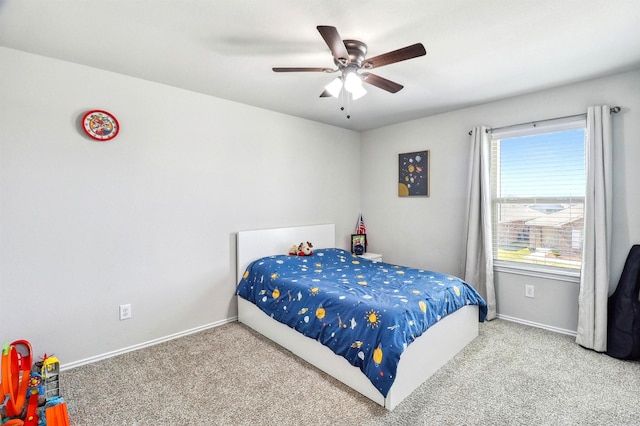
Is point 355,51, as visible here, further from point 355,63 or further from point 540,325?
point 540,325

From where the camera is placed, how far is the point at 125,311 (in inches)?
105

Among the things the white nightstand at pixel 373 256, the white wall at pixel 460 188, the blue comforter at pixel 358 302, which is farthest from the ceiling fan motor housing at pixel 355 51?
the white nightstand at pixel 373 256

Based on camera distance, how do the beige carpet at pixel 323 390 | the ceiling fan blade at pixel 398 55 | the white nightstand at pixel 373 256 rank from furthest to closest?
the white nightstand at pixel 373 256 → the beige carpet at pixel 323 390 → the ceiling fan blade at pixel 398 55

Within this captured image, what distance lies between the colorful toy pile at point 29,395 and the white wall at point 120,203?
677 mm

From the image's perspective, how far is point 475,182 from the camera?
338 centimetres

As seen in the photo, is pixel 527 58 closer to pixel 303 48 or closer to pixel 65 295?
pixel 303 48

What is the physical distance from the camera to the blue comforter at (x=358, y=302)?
1.96 m

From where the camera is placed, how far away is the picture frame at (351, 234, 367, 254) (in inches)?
171

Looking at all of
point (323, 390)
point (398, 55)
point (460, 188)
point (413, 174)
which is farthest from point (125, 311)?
point (460, 188)

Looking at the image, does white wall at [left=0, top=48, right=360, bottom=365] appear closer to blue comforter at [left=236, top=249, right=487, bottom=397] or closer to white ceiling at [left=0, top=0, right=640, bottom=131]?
white ceiling at [left=0, top=0, right=640, bottom=131]

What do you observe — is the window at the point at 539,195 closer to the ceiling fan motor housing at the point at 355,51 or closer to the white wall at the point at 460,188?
the white wall at the point at 460,188

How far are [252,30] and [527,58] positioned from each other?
6.61 ft

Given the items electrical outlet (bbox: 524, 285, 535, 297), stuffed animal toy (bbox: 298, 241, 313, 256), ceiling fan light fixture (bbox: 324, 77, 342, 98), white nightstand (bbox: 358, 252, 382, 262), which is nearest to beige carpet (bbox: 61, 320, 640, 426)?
electrical outlet (bbox: 524, 285, 535, 297)

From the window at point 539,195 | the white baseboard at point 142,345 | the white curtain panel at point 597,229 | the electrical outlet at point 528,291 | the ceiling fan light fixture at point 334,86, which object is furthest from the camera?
the electrical outlet at point 528,291
